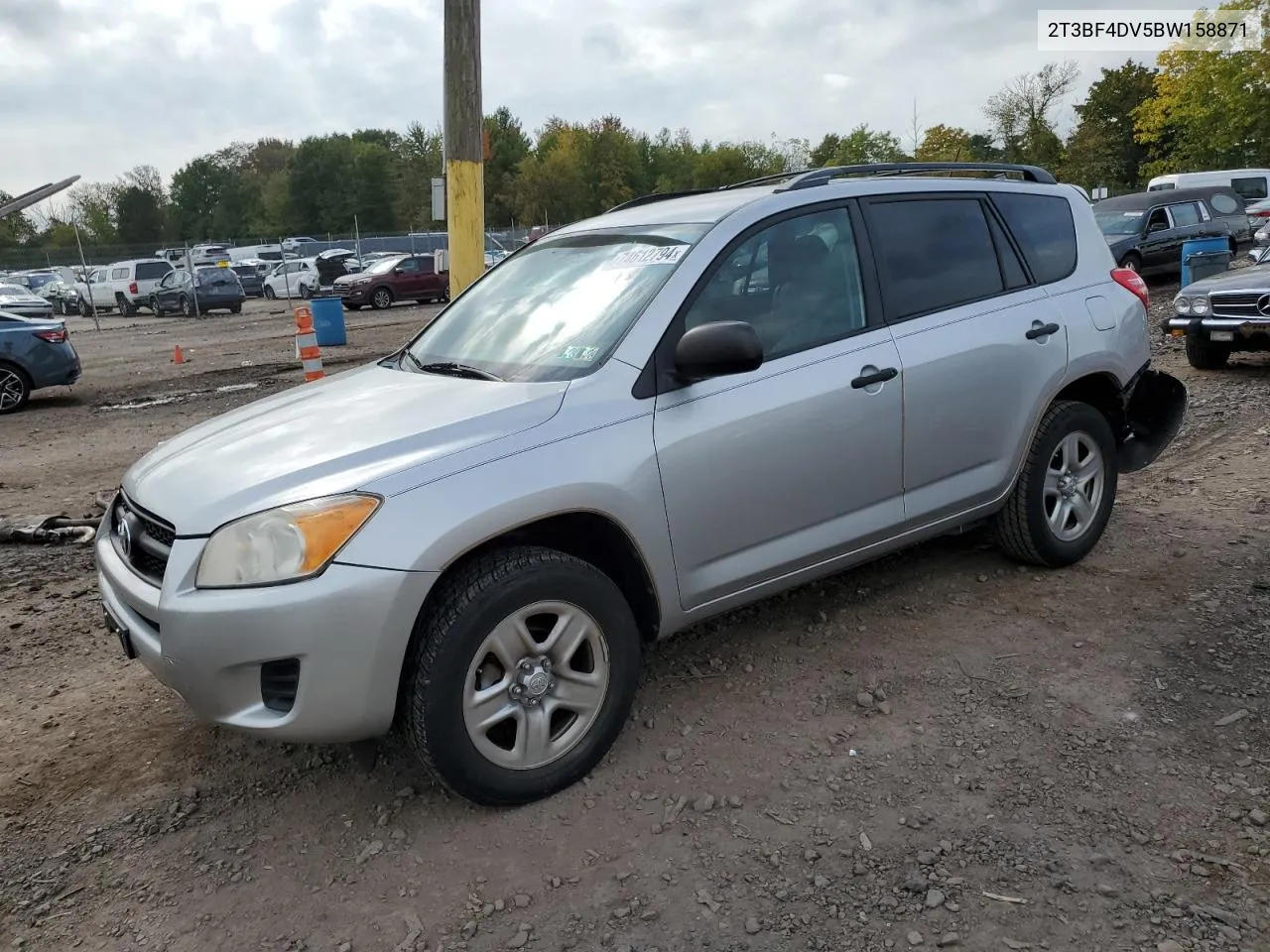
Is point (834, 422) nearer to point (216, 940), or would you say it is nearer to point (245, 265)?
point (216, 940)

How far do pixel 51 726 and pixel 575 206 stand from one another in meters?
70.0

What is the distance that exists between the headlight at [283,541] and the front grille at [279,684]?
0.77ft

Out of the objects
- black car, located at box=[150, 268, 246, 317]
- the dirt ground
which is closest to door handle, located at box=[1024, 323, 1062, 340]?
the dirt ground

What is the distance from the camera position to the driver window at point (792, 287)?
3.41m

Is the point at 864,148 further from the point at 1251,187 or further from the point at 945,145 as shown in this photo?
the point at 1251,187

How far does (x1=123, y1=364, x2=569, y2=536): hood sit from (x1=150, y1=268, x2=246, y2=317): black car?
1037 inches

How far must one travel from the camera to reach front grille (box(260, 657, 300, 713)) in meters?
2.62

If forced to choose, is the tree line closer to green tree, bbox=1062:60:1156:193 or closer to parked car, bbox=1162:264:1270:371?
green tree, bbox=1062:60:1156:193

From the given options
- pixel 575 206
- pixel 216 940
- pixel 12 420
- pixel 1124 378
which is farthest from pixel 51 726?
pixel 575 206

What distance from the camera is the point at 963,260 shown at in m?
4.10

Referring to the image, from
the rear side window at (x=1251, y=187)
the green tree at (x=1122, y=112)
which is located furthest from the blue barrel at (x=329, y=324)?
the green tree at (x=1122, y=112)

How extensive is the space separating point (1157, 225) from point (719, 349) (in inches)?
693

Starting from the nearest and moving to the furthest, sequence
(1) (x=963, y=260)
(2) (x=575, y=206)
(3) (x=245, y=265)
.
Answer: (1) (x=963, y=260) → (3) (x=245, y=265) → (2) (x=575, y=206)

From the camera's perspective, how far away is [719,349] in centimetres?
301
